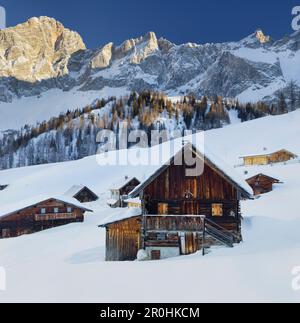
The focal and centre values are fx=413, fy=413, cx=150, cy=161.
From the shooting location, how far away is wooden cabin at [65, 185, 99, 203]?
74.5m

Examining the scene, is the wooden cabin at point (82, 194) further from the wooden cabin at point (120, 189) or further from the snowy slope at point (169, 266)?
the wooden cabin at point (120, 189)

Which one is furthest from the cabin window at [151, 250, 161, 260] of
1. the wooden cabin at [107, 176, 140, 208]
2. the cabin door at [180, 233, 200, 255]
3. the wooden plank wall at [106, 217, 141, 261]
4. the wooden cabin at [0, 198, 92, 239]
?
the wooden cabin at [107, 176, 140, 208]

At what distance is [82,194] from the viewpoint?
75188 millimetres

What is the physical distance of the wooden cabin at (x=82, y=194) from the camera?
7450 centimetres

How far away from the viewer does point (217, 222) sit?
94.1ft

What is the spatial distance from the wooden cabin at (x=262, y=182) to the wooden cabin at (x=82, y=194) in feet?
101

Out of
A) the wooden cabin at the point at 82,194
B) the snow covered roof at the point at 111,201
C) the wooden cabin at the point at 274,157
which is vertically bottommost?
the snow covered roof at the point at 111,201

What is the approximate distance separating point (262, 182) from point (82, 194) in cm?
3305

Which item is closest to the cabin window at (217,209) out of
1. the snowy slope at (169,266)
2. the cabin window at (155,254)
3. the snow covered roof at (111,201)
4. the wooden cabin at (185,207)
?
the wooden cabin at (185,207)

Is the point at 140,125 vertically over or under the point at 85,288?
over

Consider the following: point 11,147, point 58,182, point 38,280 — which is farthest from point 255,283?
point 11,147

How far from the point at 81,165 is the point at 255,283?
9729 centimetres

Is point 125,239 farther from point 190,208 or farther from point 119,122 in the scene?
point 119,122

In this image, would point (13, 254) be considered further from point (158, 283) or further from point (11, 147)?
point (11, 147)
